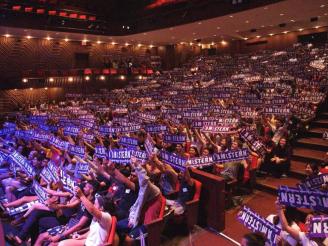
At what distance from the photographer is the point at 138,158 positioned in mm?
5988

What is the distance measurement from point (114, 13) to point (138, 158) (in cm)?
2076

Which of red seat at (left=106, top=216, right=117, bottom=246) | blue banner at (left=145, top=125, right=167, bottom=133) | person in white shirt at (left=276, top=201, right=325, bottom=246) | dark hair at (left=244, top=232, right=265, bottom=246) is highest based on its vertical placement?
blue banner at (left=145, top=125, right=167, bottom=133)

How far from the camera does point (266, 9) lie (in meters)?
15.2

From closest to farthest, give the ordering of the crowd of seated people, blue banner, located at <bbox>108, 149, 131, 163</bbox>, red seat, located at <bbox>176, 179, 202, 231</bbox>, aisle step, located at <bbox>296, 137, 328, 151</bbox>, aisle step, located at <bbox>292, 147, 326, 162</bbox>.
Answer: the crowd of seated people, red seat, located at <bbox>176, 179, 202, 231</bbox>, blue banner, located at <bbox>108, 149, 131, 163</bbox>, aisle step, located at <bbox>292, 147, 326, 162</bbox>, aisle step, located at <bbox>296, 137, 328, 151</bbox>


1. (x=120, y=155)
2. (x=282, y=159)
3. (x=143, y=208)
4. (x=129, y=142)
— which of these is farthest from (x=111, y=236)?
(x=282, y=159)

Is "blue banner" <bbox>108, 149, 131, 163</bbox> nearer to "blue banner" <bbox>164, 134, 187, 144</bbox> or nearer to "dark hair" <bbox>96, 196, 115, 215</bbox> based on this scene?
"blue banner" <bbox>164, 134, 187, 144</bbox>

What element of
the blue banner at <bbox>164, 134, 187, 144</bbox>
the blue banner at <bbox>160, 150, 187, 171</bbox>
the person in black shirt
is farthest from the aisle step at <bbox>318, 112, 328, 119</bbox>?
the blue banner at <bbox>160, 150, 187, 171</bbox>

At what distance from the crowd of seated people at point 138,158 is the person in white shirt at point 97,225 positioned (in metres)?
0.01

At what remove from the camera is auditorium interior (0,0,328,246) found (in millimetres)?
4668

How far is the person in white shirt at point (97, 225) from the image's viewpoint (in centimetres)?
394

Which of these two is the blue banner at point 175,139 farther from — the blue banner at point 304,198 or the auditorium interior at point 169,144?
the blue banner at point 304,198

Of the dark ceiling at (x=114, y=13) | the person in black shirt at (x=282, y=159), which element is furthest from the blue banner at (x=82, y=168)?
the dark ceiling at (x=114, y=13)

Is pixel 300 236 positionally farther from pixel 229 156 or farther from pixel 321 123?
pixel 321 123

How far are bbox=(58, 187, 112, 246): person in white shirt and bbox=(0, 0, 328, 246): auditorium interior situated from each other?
0.02 metres
